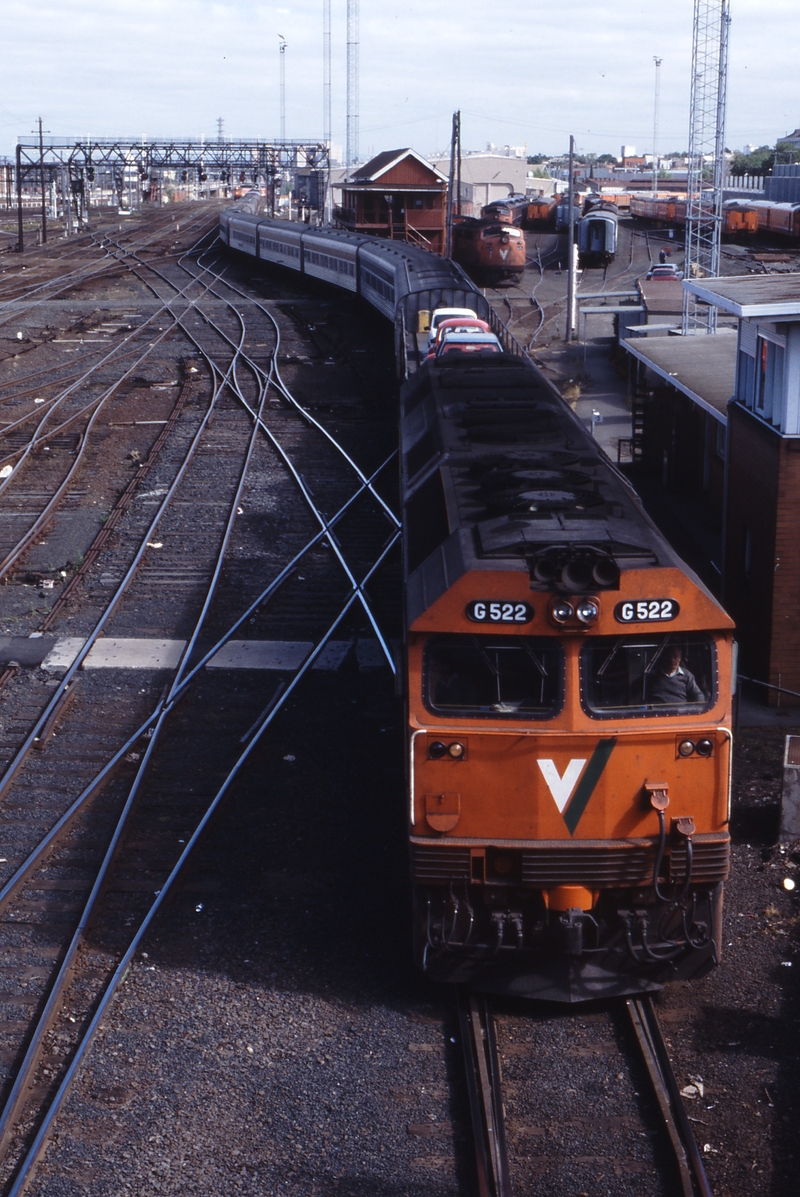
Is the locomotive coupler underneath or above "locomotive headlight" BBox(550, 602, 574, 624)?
underneath

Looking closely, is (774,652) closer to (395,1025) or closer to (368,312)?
(395,1025)

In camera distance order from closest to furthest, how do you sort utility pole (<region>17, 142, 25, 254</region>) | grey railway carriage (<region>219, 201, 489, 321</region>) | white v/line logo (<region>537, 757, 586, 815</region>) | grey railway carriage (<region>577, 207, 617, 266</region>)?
1. white v/line logo (<region>537, 757, 586, 815</region>)
2. grey railway carriage (<region>219, 201, 489, 321</region>)
3. grey railway carriage (<region>577, 207, 617, 266</region>)
4. utility pole (<region>17, 142, 25, 254</region>)

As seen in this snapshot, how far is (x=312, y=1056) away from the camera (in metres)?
6.79

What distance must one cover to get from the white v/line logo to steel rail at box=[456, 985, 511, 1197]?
1.47 metres

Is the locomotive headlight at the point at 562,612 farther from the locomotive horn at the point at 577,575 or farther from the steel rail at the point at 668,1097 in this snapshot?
the steel rail at the point at 668,1097

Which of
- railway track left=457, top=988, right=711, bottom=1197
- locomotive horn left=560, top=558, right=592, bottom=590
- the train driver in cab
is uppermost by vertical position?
locomotive horn left=560, top=558, right=592, bottom=590

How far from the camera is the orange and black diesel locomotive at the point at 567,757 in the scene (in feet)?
21.3

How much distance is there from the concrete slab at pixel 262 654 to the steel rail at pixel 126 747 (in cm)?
10

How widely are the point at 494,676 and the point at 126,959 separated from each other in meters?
3.16

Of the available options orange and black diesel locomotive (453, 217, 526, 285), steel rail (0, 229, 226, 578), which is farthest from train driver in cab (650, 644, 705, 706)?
orange and black diesel locomotive (453, 217, 526, 285)

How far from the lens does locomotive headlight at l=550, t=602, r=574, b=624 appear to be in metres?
6.41

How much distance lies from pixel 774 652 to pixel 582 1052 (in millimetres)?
6227

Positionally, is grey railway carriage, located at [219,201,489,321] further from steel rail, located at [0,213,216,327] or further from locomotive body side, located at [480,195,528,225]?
locomotive body side, located at [480,195,528,225]

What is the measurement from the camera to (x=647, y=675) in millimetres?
6621
